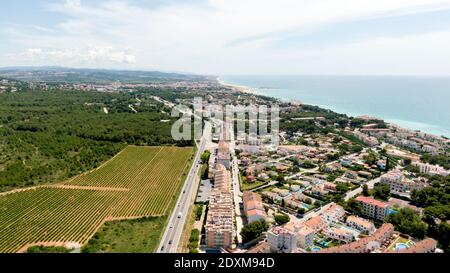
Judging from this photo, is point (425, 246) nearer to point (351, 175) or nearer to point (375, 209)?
point (375, 209)

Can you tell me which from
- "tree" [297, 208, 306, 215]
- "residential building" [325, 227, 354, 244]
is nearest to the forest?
"tree" [297, 208, 306, 215]

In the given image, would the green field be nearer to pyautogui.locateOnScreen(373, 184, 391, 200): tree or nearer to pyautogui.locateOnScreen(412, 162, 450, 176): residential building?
pyautogui.locateOnScreen(373, 184, 391, 200): tree

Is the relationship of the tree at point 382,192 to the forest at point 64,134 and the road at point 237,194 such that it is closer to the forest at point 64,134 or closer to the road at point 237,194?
the road at point 237,194

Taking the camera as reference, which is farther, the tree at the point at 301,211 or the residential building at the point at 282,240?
the tree at the point at 301,211

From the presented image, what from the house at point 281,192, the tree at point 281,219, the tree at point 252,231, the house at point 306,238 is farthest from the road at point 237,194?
the house at point 306,238

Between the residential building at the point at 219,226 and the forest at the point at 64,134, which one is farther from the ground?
the forest at the point at 64,134

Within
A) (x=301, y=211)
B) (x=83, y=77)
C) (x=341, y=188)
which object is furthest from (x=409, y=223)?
(x=83, y=77)
